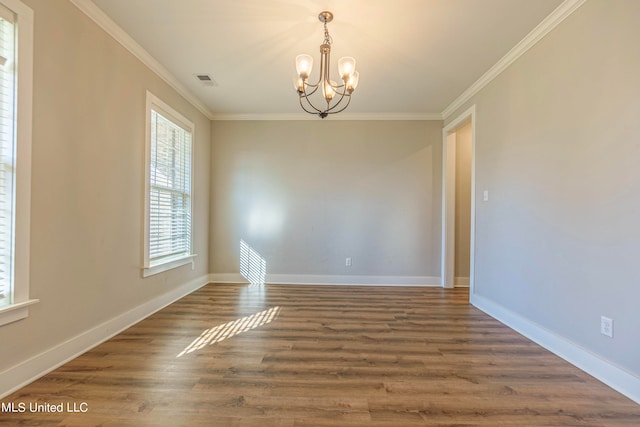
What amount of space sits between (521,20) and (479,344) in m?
2.74

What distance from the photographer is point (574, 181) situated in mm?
2248

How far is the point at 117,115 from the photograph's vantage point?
2689 millimetres

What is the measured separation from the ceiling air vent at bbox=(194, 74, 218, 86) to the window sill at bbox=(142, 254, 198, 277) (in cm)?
222

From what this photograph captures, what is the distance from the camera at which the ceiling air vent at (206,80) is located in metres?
3.51

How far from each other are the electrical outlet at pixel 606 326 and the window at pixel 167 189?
3894mm

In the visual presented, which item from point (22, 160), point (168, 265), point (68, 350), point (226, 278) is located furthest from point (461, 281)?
point (22, 160)

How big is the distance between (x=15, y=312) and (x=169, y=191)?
80.6 inches

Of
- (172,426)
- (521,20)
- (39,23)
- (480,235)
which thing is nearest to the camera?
(172,426)

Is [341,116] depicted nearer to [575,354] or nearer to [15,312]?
[575,354]

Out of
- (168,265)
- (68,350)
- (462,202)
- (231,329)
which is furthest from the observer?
(462,202)

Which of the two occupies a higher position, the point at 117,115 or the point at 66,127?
the point at 117,115

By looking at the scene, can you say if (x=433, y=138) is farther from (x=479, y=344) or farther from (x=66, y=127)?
(x=66, y=127)

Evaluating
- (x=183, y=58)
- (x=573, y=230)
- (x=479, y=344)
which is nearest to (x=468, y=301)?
(x=479, y=344)

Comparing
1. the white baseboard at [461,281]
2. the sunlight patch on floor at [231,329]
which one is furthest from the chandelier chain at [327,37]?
the white baseboard at [461,281]
